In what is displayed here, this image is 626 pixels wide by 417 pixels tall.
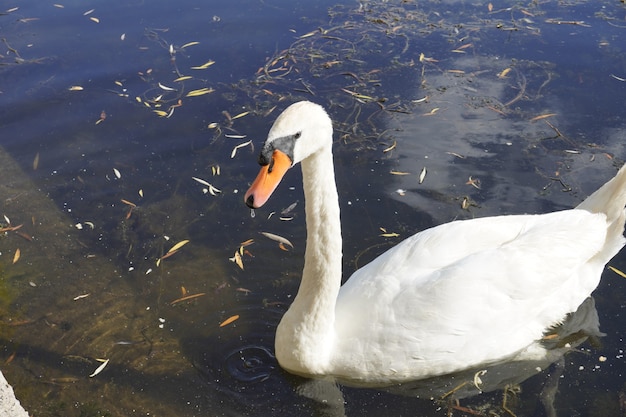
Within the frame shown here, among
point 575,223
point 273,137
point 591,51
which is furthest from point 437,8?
point 273,137

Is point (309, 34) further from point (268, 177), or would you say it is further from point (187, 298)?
point (268, 177)

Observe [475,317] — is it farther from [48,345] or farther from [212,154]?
[212,154]

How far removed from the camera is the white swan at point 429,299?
4.82 meters

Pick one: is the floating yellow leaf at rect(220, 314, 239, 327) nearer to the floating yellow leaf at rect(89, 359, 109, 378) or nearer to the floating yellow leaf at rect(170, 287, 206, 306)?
the floating yellow leaf at rect(170, 287, 206, 306)

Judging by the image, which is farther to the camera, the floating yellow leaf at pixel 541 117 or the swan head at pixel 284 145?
the floating yellow leaf at pixel 541 117

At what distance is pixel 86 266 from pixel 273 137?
3.09 m

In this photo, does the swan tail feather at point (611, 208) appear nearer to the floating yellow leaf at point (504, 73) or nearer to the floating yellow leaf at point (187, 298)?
the floating yellow leaf at point (187, 298)

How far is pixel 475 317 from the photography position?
4.94 meters

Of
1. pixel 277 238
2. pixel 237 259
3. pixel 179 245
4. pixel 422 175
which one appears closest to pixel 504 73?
pixel 422 175

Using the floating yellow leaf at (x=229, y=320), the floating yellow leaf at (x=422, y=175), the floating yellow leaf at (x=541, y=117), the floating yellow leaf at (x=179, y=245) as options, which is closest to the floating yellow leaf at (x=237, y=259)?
the floating yellow leaf at (x=179, y=245)

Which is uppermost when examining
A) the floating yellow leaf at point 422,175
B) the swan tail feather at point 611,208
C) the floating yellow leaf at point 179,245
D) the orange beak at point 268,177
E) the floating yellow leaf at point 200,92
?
the orange beak at point 268,177

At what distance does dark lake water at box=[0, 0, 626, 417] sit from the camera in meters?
5.21

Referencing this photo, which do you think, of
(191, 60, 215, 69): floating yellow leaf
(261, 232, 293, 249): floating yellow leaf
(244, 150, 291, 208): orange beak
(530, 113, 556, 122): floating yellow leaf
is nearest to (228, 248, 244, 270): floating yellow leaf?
(261, 232, 293, 249): floating yellow leaf

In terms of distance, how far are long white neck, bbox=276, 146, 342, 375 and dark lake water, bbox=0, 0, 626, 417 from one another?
29 centimetres
